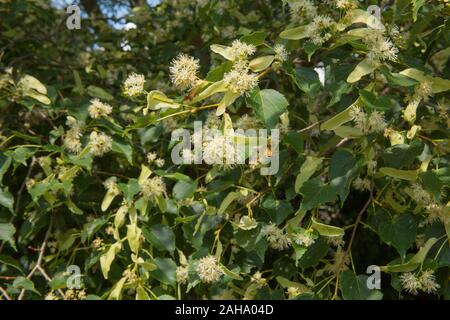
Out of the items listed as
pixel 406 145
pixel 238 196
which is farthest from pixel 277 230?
pixel 406 145

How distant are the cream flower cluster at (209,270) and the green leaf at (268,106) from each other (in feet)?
1.47

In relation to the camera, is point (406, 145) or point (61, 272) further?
point (61, 272)

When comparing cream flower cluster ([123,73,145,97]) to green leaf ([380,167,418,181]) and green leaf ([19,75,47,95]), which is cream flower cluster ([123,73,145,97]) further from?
green leaf ([380,167,418,181])

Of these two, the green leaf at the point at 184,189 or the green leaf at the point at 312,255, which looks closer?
the green leaf at the point at 312,255

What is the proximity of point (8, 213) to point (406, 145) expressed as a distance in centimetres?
130

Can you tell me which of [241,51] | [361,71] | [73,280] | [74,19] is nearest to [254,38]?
[241,51]

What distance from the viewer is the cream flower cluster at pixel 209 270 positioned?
5.09 feet

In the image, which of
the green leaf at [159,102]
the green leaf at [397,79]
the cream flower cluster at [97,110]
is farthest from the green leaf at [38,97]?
the green leaf at [397,79]

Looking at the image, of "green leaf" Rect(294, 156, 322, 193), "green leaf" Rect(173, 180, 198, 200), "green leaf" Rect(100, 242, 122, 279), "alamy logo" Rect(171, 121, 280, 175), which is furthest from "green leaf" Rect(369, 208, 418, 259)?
"green leaf" Rect(100, 242, 122, 279)

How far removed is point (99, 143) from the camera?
181 cm

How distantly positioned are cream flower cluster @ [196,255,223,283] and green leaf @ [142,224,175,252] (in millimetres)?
177

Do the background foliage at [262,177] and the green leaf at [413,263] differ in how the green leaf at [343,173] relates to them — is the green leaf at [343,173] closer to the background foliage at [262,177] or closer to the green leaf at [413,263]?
the background foliage at [262,177]
